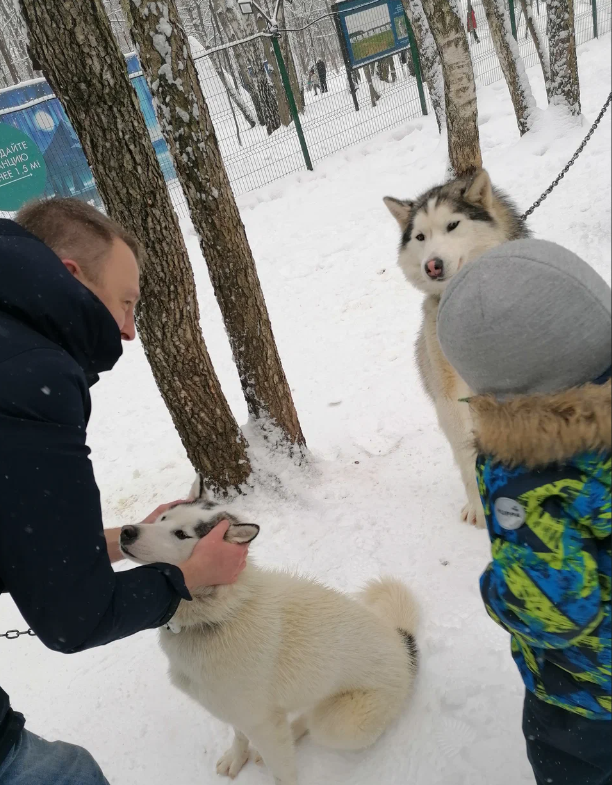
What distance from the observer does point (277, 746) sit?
2.02 m

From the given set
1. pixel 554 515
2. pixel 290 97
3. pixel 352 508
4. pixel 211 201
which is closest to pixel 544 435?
pixel 554 515

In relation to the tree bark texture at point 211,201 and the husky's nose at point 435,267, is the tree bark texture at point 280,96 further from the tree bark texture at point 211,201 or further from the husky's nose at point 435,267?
the husky's nose at point 435,267

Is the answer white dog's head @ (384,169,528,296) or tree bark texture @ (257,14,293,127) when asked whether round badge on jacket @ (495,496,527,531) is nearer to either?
white dog's head @ (384,169,528,296)

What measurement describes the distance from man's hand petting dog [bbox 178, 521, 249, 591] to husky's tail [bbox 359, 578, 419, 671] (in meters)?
0.88

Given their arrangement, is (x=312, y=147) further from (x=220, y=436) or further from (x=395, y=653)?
(x=395, y=653)

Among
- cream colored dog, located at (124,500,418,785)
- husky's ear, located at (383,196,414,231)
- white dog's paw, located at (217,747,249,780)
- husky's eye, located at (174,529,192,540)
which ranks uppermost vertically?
husky's ear, located at (383,196,414,231)

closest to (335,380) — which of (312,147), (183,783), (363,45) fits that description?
(183,783)

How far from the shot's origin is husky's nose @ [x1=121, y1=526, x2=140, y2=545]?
Answer: 1.89 metres

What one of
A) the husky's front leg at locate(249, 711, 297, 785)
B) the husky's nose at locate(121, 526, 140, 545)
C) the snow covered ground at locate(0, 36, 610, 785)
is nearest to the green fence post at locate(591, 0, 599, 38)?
the snow covered ground at locate(0, 36, 610, 785)

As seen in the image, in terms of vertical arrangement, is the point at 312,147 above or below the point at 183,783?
above

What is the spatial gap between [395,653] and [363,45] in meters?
12.7

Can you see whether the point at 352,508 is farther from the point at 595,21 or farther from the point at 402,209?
the point at 595,21

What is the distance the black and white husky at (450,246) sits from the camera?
8.64ft

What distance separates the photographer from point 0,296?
50.6 inches
